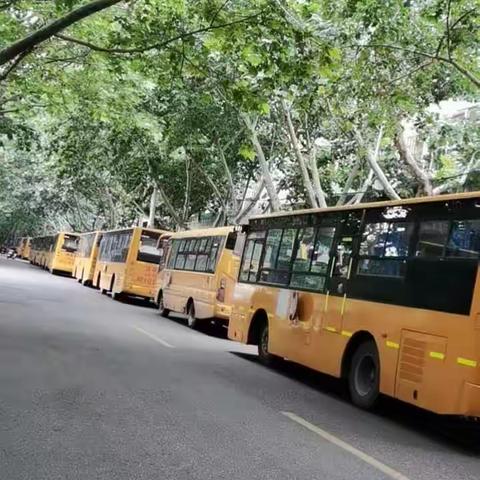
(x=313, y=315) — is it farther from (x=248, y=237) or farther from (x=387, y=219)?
(x=248, y=237)

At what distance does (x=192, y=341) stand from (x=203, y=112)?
10.4 meters

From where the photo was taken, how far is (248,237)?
1413cm

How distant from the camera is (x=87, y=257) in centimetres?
3819

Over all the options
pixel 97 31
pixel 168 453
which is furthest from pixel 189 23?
pixel 168 453

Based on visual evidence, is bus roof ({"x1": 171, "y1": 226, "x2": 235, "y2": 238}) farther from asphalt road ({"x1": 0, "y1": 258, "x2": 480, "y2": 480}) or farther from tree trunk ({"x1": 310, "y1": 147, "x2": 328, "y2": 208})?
asphalt road ({"x1": 0, "y1": 258, "x2": 480, "y2": 480})

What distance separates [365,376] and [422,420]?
906mm

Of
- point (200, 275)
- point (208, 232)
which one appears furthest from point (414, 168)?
point (200, 275)

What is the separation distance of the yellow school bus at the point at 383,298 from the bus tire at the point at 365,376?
14mm

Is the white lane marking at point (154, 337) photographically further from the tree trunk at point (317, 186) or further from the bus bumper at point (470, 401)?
the bus bumper at point (470, 401)

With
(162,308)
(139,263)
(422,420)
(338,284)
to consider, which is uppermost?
(139,263)

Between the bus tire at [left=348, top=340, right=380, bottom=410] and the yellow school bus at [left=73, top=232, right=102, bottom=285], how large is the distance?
26715 millimetres

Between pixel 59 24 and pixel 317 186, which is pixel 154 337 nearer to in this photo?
pixel 59 24

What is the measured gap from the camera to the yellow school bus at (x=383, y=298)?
7617 millimetres

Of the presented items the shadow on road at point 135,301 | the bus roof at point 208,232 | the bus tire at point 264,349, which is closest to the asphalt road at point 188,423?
the bus tire at point 264,349
